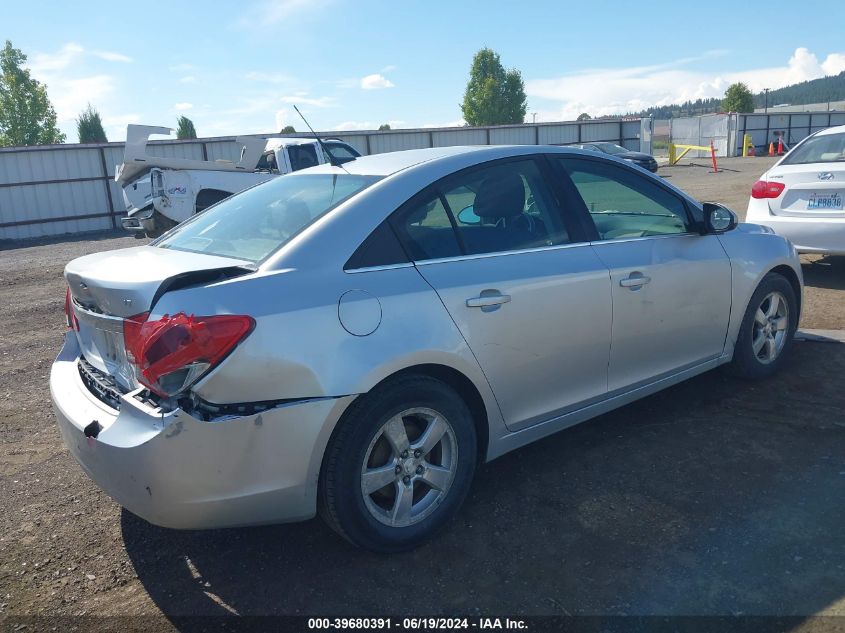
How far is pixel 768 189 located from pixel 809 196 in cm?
43

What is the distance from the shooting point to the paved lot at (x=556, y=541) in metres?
2.75

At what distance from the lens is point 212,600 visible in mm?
2826

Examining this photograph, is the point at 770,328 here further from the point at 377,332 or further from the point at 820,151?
the point at 820,151

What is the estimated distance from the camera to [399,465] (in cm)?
299

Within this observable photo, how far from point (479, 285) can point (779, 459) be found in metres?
1.89

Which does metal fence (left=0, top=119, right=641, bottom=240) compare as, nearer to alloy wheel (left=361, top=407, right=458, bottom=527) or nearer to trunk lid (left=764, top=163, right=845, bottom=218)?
trunk lid (left=764, top=163, right=845, bottom=218)

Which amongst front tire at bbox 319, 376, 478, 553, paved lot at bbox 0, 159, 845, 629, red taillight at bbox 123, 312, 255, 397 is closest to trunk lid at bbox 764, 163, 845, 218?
paved lot at bbox 0, 159, 845, 629

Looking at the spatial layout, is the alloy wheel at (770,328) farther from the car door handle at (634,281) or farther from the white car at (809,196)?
the white car at (809,196)

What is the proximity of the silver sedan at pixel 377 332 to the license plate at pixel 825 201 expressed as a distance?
3.39 meters

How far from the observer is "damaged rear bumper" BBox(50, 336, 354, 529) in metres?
2.54

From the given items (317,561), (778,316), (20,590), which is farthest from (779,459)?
(20,590)

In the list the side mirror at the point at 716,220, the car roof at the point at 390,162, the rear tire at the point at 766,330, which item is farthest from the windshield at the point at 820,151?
the car roof at the point at 390,162

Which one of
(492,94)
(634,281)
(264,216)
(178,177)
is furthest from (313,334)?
(492,94)

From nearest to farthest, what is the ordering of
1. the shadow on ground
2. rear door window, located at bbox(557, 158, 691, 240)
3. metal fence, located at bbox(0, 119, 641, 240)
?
the shadow on ground → rear door window, located at bbox(557, 158, 691, 240) → metal fence, located at bbox(0, 119, 641, 240)
